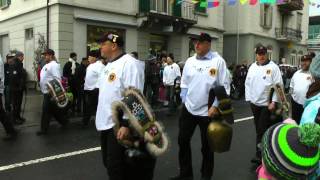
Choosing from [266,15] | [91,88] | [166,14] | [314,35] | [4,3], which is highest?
[266,15]

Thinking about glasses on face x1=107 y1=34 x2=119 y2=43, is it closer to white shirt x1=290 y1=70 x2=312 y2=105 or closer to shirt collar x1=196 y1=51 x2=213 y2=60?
shirt collar x1=196 y1=51 x2=213 y2=60

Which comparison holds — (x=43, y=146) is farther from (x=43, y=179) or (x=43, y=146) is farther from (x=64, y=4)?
(x=64, y=4)

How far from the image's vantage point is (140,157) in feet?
12.6

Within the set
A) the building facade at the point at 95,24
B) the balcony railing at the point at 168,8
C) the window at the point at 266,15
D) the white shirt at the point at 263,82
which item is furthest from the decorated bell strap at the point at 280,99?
the window at the point at 266,15

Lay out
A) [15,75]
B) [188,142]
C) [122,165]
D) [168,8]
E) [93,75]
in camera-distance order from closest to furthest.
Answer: [122,165] < [188,142] < [15,75] < [93,75] < [168,8]

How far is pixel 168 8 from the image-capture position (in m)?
22.2

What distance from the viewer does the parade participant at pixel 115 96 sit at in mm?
4039

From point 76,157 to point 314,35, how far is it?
41.6 m

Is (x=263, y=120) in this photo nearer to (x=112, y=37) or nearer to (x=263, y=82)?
(x=263, y=82)

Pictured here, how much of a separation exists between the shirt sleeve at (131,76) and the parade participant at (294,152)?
5.73 ft

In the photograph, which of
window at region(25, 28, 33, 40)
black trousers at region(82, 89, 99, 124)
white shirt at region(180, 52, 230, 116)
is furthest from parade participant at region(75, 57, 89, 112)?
window at region(25, 28, 33, 40)

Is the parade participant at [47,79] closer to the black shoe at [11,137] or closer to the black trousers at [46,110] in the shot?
the black trousers at [46,110]

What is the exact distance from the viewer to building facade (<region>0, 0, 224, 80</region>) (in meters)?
17.8

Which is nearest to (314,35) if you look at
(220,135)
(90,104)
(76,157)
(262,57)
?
(90,104)
